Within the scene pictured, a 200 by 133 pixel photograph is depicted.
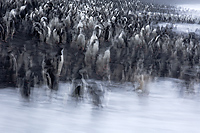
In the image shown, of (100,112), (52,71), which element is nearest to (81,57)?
(52,71)

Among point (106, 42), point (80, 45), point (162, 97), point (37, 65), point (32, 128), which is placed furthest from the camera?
point (106, 42)

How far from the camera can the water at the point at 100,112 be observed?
1.55 meters

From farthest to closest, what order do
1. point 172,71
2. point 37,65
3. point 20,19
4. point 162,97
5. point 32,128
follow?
1. point 20,19
2. point 172,71
3. point 37,65
4. point 162,97
5. point 32,128

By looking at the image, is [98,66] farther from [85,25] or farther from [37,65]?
[85,25]

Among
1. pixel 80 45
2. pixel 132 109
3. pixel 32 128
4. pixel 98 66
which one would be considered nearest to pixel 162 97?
pixel 132 109

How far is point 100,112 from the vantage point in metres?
1.76

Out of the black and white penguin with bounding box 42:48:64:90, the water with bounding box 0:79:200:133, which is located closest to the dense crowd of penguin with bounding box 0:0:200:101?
the black and white penguin with bounding box 42:48:64:90

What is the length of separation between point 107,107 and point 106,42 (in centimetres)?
188

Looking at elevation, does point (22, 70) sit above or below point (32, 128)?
above

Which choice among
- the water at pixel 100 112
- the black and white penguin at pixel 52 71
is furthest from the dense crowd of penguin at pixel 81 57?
the water at pixel 100 112

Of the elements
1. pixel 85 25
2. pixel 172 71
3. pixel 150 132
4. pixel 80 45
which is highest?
pixel 85 25

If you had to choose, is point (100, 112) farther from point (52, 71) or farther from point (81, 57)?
point (81, 57)

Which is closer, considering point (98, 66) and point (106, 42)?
point (98, 66)

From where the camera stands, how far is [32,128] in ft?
4.83
